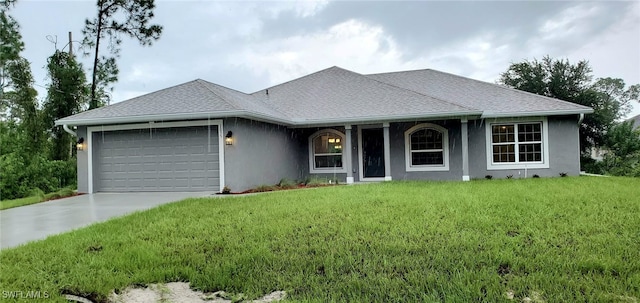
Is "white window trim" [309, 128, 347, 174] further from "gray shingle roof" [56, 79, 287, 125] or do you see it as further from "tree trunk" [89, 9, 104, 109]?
"tree trunk" [89, 9, 104, 109]

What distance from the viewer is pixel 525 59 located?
966 inches

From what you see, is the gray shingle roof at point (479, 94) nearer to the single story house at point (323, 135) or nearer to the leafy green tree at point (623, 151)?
the single story house at point (323, 135)

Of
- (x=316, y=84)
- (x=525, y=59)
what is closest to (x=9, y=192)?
(x=316, y=84)

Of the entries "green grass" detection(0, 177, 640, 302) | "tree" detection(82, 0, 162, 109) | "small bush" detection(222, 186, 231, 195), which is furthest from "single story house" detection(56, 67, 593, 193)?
"tree" detection(82, 0, 162, 109)

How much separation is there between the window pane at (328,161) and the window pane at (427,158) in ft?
8.89

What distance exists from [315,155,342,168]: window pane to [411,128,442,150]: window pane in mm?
2748

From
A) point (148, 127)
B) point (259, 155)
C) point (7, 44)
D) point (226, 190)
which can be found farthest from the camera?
point (7, 44)

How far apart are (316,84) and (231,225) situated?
38.2 ft

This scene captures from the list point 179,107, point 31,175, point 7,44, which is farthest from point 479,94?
point 7,44

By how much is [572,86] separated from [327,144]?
1598 cm

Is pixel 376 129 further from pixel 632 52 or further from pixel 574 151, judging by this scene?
pixel 632 52

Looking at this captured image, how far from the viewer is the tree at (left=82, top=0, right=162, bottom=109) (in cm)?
1956

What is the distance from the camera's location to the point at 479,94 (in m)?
15.5

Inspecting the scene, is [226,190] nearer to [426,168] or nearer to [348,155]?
[348,155]
